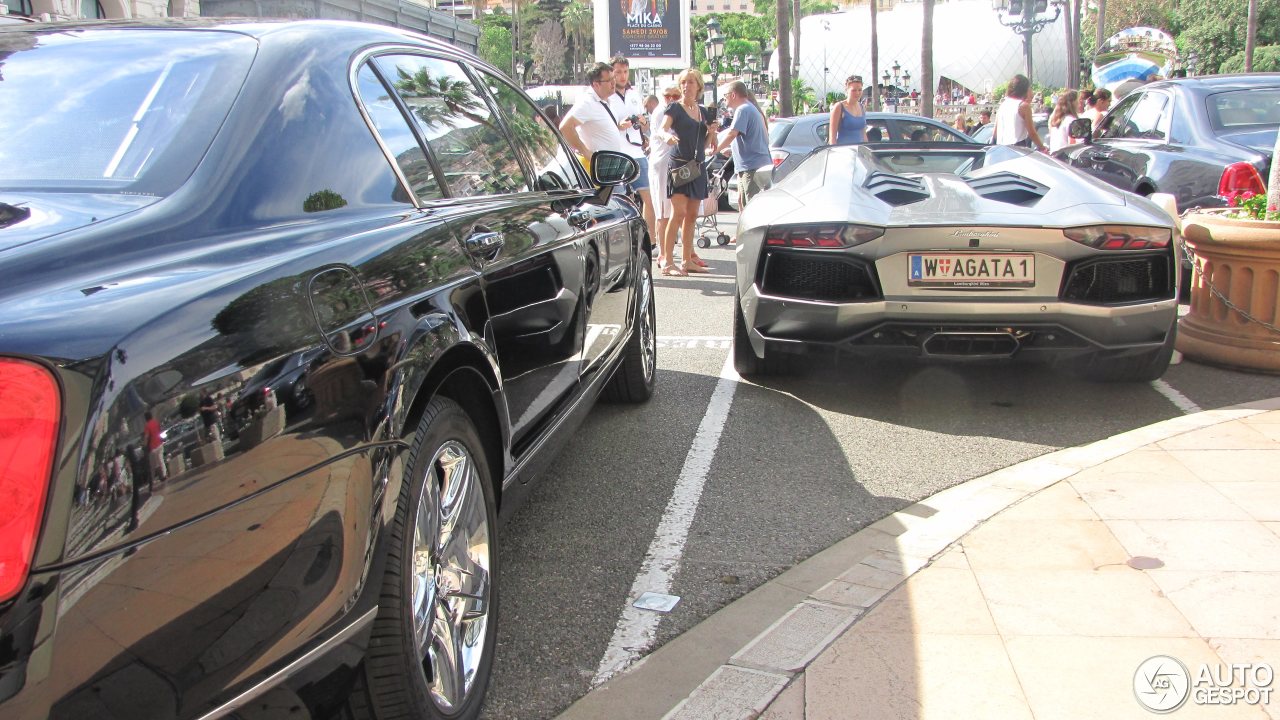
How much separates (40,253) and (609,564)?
2129 millimetres

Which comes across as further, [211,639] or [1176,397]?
[1176,397]

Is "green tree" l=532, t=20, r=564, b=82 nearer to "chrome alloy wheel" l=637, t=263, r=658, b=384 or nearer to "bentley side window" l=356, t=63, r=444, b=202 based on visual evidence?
"chrome alloy wheel" l=637, t=263, r=658, b=384

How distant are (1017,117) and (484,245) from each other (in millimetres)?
9203

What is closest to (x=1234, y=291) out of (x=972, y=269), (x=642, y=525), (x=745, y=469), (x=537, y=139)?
(x=972, y=269)

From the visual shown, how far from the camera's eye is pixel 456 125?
3.16 m

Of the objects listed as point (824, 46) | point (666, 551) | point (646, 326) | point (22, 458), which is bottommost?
point (666, 551)

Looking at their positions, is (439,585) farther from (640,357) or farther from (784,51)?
(784,51)

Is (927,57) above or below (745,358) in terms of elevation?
above

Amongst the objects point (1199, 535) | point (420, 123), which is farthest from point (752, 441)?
point (420, 123)

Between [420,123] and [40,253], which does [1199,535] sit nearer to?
[420,123]

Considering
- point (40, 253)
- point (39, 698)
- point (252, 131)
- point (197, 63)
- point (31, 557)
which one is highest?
point (197, 63)

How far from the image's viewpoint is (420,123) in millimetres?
2861

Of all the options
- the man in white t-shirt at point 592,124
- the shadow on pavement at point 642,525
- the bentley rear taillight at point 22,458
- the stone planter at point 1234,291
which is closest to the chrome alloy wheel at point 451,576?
the shadow on pavement at point 642,525

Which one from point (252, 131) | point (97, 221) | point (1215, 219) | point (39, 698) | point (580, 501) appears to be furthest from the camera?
point (1215, 219)
